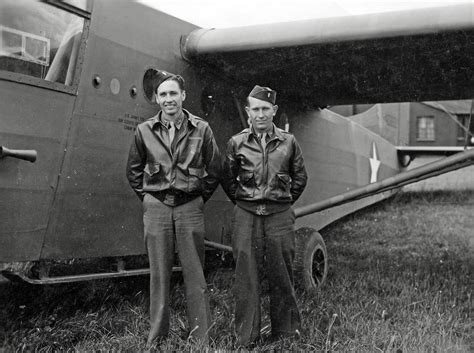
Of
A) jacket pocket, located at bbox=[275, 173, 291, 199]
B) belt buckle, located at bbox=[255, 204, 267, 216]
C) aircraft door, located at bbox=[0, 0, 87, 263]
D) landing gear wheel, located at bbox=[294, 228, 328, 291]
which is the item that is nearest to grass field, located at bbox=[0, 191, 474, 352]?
landing gear wheel, located at bbox=[294, 228, 328, 291]

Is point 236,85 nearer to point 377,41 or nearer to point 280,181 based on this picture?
point 377,41

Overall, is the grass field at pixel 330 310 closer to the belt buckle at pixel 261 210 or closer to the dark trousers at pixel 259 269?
the dark trousers at pixel 259 269

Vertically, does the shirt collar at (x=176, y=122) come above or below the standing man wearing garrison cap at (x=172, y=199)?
above

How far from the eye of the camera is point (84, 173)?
416 cm

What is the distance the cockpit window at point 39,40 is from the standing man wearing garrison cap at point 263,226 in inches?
53.4

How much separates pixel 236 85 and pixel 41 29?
2.34 meters

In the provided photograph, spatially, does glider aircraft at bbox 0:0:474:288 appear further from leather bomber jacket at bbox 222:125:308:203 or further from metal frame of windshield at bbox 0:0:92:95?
leather bomber jacket at bbox 222:125:308:203

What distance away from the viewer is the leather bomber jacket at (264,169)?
143 inches

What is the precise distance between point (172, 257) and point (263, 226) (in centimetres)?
60

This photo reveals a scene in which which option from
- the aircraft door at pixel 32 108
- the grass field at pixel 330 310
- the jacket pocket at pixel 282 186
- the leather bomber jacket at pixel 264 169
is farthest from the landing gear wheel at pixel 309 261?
the aircraft door at pixel 32 108

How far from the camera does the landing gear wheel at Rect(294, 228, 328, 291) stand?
534cm

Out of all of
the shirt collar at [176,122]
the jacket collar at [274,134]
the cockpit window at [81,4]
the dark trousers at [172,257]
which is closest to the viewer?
the dark trousers at [172,257]

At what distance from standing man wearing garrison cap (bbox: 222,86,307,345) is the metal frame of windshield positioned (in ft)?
4.20

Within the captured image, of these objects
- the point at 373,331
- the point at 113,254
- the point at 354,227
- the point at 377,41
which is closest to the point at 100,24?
the point at 113,254
